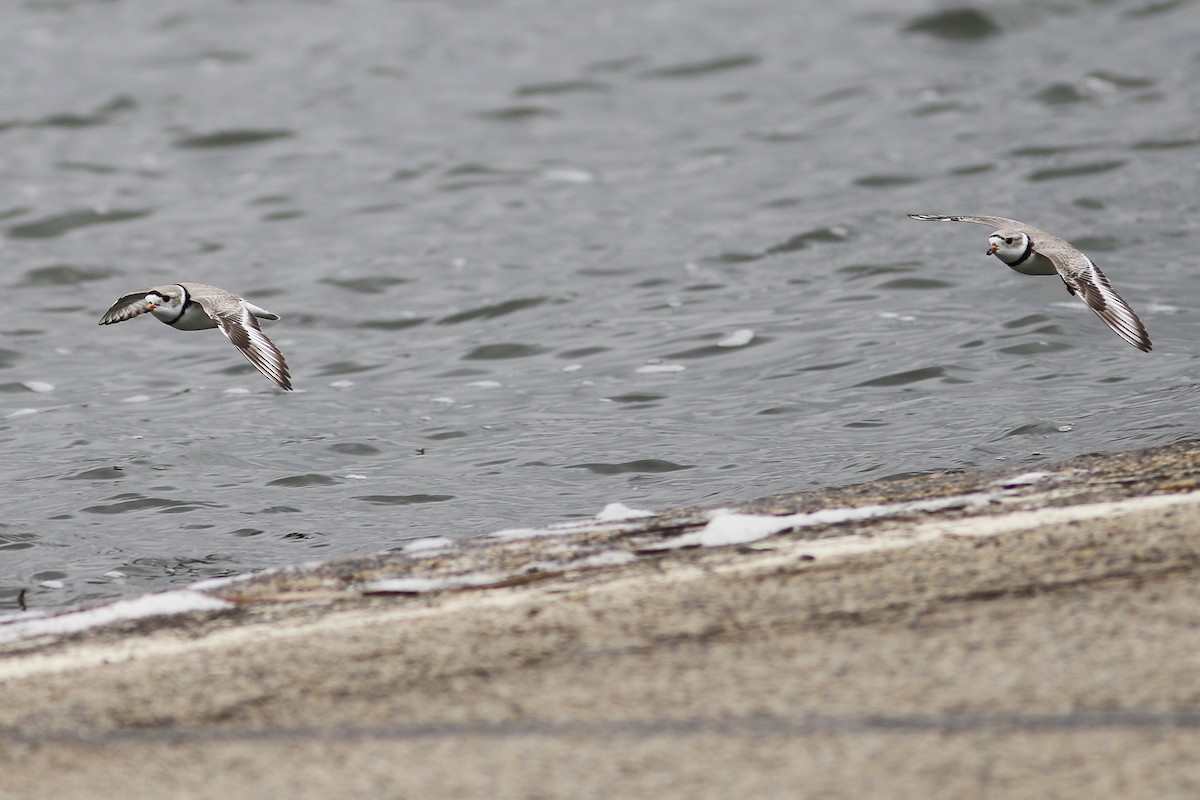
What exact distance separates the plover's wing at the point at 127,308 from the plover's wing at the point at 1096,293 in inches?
152

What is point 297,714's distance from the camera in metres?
3.11

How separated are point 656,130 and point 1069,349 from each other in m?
7.24

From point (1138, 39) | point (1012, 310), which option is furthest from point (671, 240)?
point (1138, 39)

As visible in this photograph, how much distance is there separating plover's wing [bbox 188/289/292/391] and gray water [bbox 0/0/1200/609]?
0.56 meters

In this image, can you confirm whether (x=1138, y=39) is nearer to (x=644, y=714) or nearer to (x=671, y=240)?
(x=671, y=240)

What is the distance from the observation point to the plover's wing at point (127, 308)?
6.57 m

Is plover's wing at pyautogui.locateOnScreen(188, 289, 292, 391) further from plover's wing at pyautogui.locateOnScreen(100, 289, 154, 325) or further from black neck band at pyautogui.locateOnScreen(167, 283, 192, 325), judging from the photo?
plover's wing at pyautogui.locateOnScreen(100, 289, 154, 325)

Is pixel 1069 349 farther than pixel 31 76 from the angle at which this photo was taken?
No

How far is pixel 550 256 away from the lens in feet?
35.4

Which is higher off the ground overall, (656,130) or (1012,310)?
(656,130)

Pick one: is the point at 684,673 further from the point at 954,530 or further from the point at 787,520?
the point at 787,520

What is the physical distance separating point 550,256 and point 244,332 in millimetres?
4759

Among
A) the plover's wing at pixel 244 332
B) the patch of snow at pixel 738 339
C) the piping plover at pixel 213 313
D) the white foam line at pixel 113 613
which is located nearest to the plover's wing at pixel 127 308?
the piping plover at pixel 213 313

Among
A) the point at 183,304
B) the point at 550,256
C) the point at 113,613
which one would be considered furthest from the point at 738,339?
the point at 113,613
